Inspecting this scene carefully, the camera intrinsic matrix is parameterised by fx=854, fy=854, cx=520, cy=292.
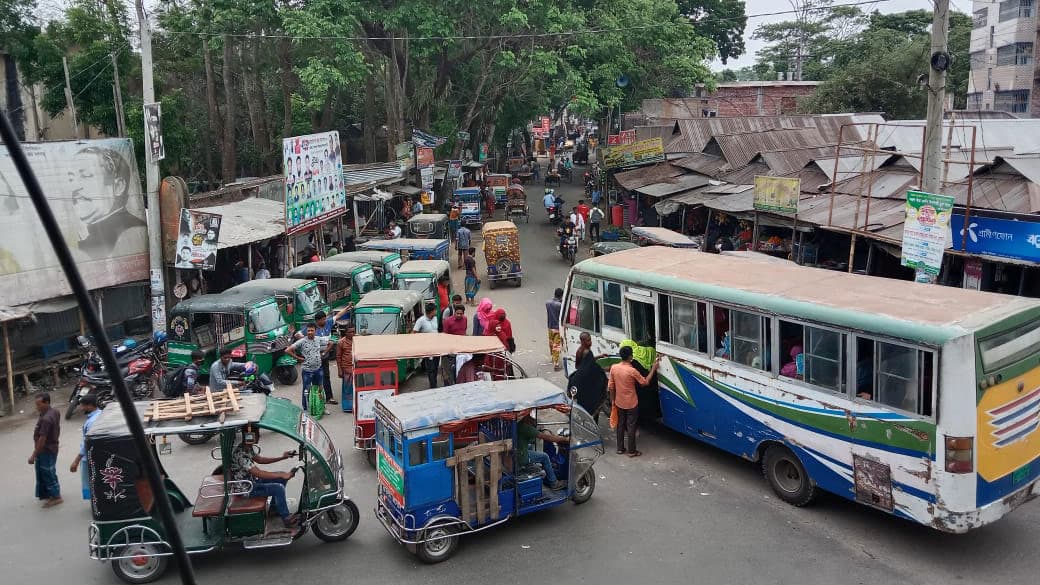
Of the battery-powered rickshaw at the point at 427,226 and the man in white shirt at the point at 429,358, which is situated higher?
the battery-powered rickshaw at the point at 427,226

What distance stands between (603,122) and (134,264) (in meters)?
37.9

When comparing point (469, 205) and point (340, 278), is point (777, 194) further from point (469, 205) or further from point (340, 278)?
point (469, 205)

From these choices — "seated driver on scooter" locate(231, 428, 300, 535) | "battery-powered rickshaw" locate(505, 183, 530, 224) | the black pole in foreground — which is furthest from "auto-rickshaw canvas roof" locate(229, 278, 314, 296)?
"battery-powered rickshaw" locate(505, 183, 530, 224)

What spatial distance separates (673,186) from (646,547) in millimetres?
19688

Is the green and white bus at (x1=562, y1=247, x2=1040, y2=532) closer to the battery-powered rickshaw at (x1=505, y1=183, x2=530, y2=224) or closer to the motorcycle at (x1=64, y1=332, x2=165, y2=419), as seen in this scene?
the motorcycle at (x1=64, y1=332, x2=165, y2=419)

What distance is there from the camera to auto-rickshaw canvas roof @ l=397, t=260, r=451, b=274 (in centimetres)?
1823

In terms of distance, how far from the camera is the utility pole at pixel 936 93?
1216 centimetres

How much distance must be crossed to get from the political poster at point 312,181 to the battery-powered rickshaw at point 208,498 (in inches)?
510

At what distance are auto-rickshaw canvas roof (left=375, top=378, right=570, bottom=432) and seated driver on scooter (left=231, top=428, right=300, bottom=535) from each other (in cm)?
121

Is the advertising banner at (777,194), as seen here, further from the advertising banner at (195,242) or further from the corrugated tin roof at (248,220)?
the advertising banner at (195,242)

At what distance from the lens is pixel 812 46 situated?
73.8m

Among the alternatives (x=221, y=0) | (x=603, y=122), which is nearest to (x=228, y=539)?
(x=221, y=0)

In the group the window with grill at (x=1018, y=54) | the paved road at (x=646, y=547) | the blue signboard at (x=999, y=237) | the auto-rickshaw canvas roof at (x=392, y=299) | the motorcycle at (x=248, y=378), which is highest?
the window with grill at (x=1018, y=54)

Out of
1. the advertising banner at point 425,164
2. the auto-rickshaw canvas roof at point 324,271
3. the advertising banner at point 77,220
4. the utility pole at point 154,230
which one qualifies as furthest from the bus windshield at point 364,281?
the advertising banner at point 425,164
